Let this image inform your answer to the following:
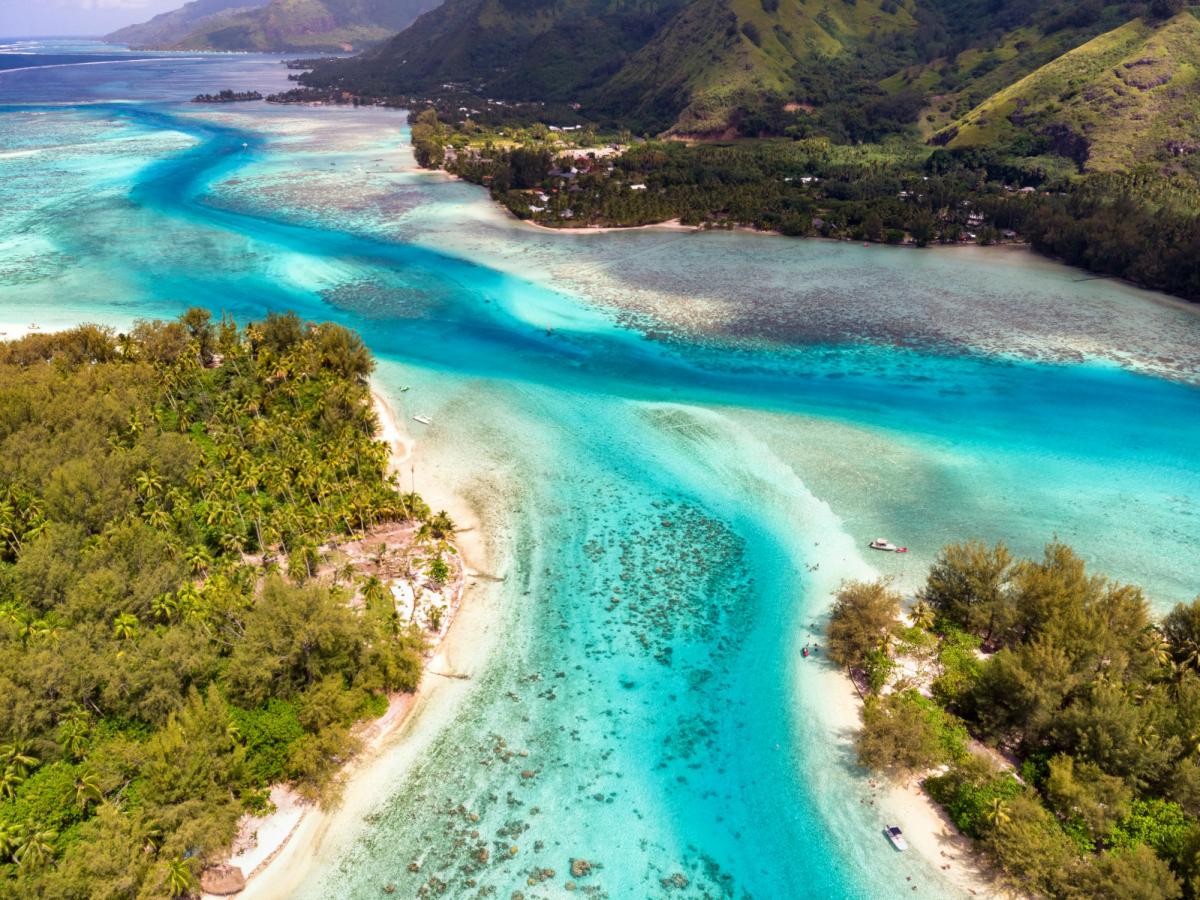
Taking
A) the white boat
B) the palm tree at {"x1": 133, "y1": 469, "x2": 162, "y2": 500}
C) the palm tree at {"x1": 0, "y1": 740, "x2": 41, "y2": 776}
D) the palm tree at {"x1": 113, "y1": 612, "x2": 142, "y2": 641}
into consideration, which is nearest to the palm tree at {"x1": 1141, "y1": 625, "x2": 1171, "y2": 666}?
the white boat

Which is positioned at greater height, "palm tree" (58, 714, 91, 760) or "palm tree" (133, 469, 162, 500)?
"palm tree" (133, 469, 162, 500)

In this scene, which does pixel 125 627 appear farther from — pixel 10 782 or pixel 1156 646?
pixel 1156 646

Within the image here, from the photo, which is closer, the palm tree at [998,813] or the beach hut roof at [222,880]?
the beach hut roof at [222,880]

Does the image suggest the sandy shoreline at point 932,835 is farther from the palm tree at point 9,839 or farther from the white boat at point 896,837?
the palm tree at point 9,839

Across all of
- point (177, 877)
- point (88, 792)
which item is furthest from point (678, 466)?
point (88, 792)

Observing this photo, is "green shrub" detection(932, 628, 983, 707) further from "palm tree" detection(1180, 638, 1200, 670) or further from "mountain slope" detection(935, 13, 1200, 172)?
"mountain slope" detection(935, 13, 1200, 172)

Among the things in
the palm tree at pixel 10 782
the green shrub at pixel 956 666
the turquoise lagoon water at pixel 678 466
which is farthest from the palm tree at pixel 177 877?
the green shrub at pixel 956 666

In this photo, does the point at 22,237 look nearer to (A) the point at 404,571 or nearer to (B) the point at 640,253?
(B) the point at 640,253
